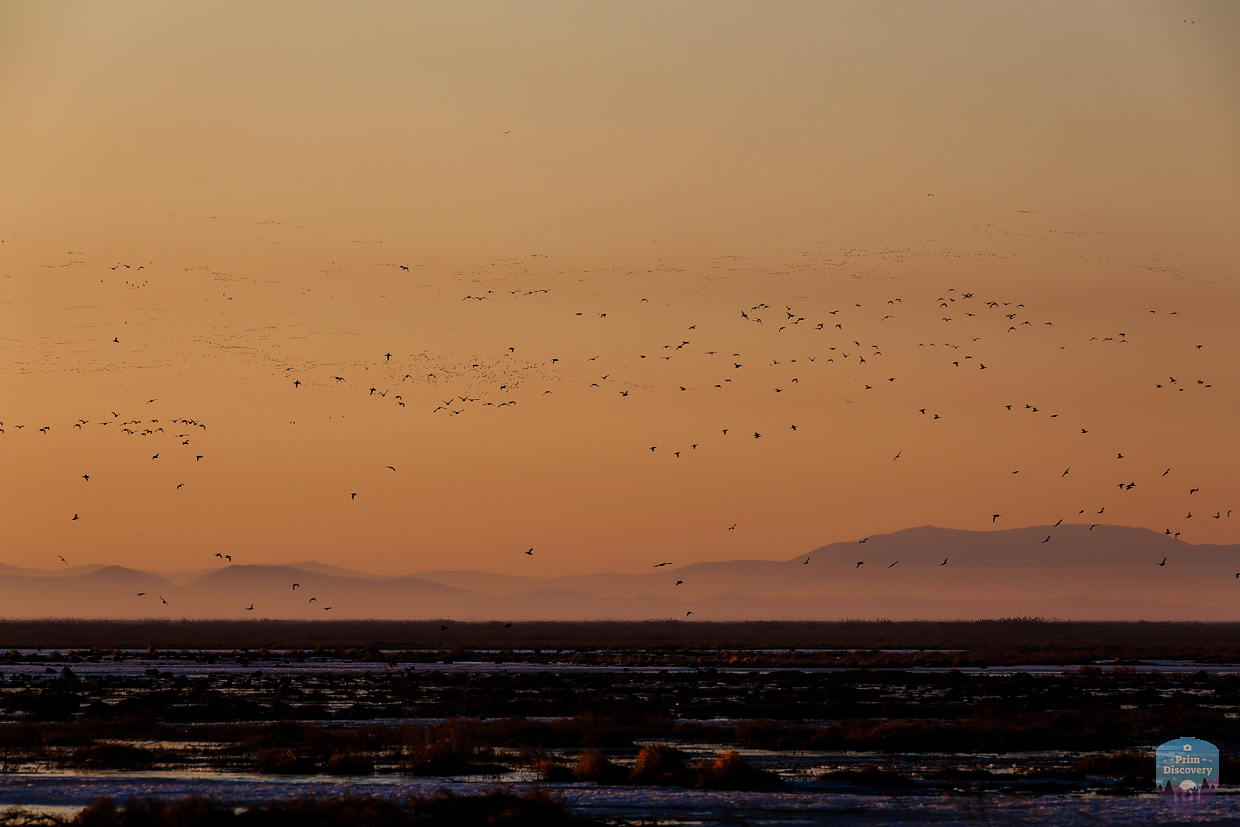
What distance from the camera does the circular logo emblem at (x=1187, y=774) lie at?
91.2 feet

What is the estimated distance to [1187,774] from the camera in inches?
1234

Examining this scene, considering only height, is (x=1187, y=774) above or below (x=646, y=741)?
above

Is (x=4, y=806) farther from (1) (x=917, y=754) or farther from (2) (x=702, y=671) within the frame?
(2) (x=702, y=671)

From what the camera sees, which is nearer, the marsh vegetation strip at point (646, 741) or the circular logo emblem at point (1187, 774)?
the marsh vegetation strip at point (646, 741)

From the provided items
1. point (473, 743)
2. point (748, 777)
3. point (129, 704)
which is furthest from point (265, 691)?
point (748, 777)

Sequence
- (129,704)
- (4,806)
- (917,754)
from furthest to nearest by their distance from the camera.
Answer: (129,704), (917,754), (4,806)

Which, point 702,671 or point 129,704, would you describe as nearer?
point 129,704

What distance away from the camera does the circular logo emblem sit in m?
27.8

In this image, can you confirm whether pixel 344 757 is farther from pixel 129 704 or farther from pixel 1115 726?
pixel 1115 726

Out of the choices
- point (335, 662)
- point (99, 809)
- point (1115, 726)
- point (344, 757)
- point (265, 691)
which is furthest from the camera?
point (335, 662)

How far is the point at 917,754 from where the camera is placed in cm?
3606

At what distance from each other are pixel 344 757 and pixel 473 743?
5.50m

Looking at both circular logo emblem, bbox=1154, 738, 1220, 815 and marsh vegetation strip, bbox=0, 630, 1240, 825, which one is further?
circular logo emblem, bbox=1154, 738, 1220, 815

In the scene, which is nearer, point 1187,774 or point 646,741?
point 1187,774
